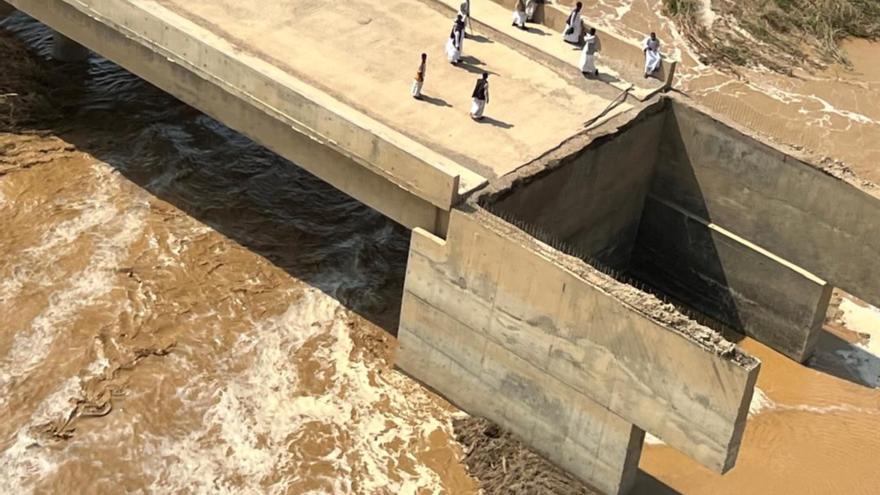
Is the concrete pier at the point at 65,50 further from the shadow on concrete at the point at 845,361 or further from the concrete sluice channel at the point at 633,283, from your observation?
the shadow on concrete at the point at 845,361

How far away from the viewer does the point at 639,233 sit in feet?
79.0

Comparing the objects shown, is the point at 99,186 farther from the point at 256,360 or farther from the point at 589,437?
the point at 589,437

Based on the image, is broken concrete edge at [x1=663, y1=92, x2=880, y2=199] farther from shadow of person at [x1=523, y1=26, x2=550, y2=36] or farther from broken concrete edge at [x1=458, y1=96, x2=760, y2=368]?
shadow of person at [x1=523, y1=26, x2=550, y2=36]

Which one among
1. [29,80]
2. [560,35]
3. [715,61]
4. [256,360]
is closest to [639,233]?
[560,35]

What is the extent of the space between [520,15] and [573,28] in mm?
1172

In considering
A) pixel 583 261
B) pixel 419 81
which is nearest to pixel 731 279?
pixel 583 261

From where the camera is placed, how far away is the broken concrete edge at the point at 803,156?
20.8 meters

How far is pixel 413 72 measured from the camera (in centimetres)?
2186

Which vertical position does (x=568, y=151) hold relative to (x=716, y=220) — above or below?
above

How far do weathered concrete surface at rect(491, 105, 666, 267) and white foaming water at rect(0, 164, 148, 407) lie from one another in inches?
324

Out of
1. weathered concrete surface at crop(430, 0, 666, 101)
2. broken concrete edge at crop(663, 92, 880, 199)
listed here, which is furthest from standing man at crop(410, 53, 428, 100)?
broken concrete edge at crop(663, 92, 880, 199)

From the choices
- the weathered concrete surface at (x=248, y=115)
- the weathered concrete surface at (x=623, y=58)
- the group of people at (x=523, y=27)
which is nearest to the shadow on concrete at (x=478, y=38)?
the group of people at (x=523, y=27)

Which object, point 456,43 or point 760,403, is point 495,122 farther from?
point 760,403

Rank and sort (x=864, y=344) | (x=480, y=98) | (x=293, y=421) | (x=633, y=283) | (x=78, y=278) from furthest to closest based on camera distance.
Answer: (x=633, y=283), (x=864, y=344), (x=78, y=278), (x=480, y=98), (x=293, y=421)
